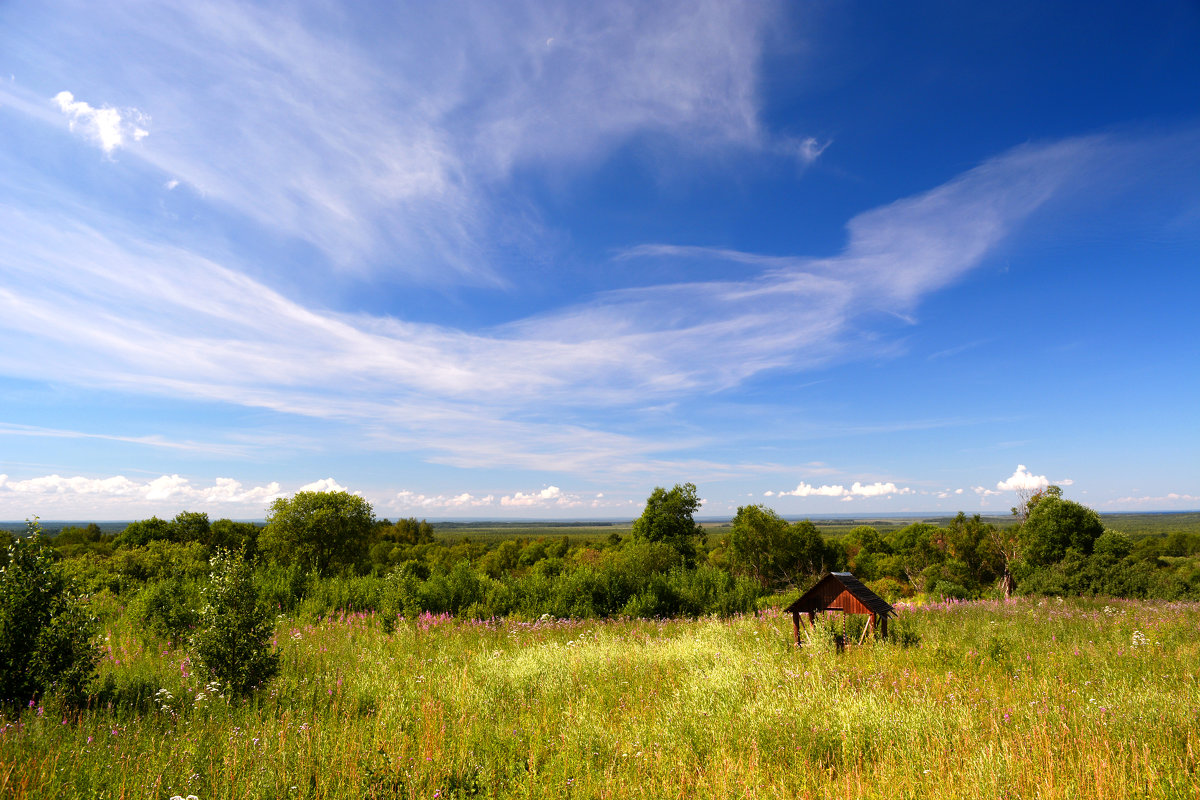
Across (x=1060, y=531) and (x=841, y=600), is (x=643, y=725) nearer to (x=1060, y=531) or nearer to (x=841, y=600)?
(x=841, y=600)

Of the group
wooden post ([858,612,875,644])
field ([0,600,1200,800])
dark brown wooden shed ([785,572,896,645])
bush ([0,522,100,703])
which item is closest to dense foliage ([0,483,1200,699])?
bush ([0,522,100,703])

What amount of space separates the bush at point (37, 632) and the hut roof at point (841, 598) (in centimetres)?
1057

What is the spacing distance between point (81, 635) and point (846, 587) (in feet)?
37.4

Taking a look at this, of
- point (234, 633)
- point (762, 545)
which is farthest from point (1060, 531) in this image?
point (234, 633)

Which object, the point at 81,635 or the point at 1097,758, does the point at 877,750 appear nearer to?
the point at 1097,758

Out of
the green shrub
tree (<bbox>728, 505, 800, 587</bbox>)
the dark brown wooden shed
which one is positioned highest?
the dark brown wooden shed

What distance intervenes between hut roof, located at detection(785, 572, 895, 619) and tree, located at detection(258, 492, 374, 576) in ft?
74.5

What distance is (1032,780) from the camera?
4.28m

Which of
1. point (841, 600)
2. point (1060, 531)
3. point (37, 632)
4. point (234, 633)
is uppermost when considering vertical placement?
point (37, 632)

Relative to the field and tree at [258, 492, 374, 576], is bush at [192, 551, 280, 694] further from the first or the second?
tree at [258, 492, 374, 576]

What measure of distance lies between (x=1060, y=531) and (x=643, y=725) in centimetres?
3134

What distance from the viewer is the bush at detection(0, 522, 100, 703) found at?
6.39m

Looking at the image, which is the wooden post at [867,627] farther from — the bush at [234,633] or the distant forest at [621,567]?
the bush at [234,633]

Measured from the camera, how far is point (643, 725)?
235 inches
